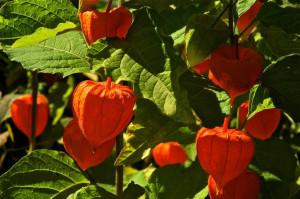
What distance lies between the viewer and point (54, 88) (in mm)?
2471

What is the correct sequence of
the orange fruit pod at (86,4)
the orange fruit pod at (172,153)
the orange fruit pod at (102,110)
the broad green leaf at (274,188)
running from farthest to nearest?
the orange fruit pod at (172,153), the broad green leaf at (274,188), the orange fruit pod at (86,4), the orange fruit pod at (102,110)

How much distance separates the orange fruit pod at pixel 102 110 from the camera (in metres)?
1.00

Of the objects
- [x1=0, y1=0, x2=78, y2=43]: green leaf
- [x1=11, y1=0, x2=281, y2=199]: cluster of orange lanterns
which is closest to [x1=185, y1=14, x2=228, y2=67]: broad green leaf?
[x1=11, y1=0, x2=281, y2=199]: cluster of orange lanterns

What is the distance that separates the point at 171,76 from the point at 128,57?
3.5 inches

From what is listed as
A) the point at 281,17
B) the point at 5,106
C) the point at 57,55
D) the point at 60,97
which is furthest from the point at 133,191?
the point at 60,97

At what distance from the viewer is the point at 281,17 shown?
1.14 metres

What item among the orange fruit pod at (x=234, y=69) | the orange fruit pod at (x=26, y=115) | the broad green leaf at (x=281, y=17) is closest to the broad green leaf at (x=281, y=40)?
the broad green leaf at (x=281, y=17)

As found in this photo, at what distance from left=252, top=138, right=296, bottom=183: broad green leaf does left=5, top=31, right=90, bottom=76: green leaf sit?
17.7 inches

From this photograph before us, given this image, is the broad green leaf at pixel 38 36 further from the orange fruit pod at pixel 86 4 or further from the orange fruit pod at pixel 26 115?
the orange fruit pod at pixel 26 115

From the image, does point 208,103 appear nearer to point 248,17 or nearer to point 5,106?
point 248,17

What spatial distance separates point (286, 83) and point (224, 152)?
0.16m

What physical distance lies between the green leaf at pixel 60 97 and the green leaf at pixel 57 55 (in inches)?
44.7

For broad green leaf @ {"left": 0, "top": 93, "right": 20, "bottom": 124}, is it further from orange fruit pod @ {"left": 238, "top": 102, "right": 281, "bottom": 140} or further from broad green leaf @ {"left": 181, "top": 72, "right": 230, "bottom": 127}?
orange fruit pod @ {"left": 238, "top": 102, "right": 281, "bottom": 140}

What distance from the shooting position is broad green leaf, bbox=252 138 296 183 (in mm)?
1377
